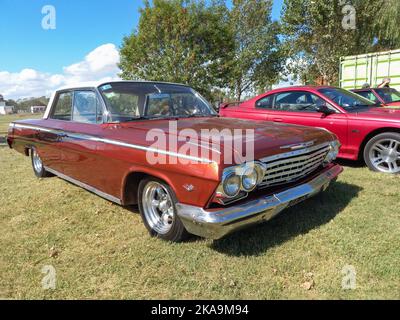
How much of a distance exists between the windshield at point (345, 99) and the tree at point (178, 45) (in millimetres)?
12362

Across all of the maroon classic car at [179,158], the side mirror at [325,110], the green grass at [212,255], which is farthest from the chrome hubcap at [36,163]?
the side mirror at [325,110]

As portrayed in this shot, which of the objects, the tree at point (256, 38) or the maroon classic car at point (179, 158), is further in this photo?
the tree at point (256, 38)

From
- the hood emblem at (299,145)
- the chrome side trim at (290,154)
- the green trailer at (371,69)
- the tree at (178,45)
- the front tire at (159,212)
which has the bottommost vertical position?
the front tire at (159,212)

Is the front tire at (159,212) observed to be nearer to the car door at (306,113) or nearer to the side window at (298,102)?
the car door at (306,113)

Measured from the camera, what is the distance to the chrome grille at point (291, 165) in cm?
296

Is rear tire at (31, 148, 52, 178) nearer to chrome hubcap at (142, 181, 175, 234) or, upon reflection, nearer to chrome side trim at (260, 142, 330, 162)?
chrome hubcap at (142, 181, 175, 234)

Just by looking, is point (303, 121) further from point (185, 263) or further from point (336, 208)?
point (185, 263)

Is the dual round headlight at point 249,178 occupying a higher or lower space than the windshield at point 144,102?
lower

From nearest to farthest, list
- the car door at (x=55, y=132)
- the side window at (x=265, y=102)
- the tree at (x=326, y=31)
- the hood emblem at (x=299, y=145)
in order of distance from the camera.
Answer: the hood emblem at (x=299, y=145) < the car door at (x=55, y=132) < the side window at (x=265, y=102) < the tree at (x=326, y=31)

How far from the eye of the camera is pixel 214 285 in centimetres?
261

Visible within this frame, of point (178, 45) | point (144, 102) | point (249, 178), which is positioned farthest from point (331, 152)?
point (178, 45)

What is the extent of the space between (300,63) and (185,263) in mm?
20381

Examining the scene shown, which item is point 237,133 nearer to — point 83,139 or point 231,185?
point 231,185

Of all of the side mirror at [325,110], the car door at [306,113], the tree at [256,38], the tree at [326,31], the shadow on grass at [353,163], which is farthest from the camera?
the tree at [256,38]
